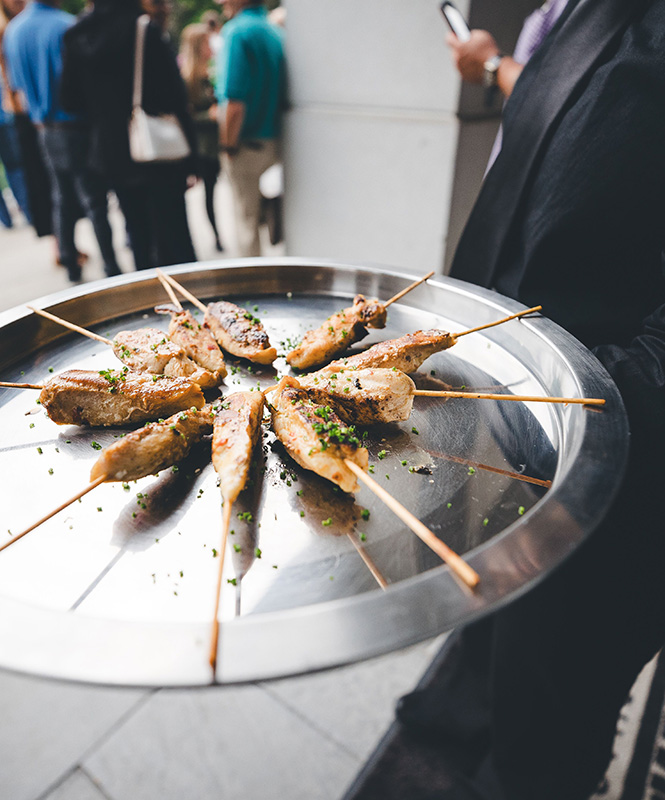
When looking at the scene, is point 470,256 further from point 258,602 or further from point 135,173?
point 135,173

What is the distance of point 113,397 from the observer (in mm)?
1796

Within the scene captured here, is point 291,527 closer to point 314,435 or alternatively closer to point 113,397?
point 314,435

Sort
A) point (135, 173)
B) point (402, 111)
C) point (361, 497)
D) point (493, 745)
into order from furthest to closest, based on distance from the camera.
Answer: point (135, 173)
point (402, 111)
point (493, 745)
point (361, 497)

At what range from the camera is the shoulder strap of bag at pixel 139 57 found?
5109mm

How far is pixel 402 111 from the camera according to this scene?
4.94 metres

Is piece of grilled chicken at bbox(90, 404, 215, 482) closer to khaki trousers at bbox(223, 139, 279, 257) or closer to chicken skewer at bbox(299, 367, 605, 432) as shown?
chicken skewer at bbox(299, 367, 605, 432)

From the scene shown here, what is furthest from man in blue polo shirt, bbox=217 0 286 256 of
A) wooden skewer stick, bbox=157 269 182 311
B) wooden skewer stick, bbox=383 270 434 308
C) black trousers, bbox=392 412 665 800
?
black trousers, bbox=392 412 665 800

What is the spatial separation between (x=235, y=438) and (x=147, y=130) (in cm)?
485

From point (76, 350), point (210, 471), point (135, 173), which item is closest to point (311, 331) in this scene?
point (210, 471)

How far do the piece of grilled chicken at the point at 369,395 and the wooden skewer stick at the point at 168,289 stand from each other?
0.96 m

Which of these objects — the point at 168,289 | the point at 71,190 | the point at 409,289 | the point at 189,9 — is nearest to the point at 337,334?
the point at 409,289

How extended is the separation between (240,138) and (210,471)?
548 cm

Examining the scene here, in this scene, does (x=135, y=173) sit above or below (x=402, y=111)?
below

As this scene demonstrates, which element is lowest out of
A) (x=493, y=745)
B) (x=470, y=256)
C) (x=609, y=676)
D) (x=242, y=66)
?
(x=493, y=745)
